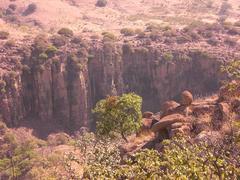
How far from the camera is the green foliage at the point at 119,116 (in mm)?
34312

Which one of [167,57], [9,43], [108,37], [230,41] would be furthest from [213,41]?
[9,43]

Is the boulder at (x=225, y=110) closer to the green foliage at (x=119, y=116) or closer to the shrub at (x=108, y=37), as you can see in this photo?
the green foliage at (x=119, y=116)

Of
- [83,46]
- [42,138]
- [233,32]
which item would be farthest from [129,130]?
[233,32]

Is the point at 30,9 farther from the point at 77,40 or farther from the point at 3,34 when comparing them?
the point at 77,40

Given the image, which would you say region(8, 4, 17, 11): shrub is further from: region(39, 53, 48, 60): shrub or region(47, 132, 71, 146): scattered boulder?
region(47, 132, 71, 146): scattered boulder

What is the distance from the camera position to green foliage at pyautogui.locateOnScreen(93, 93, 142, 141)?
34312 mm

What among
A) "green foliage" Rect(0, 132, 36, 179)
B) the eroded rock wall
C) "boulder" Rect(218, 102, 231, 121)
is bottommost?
"green foliage" Rect(0, 132, 36, 179)

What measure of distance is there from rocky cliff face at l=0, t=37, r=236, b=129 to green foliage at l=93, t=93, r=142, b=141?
1164 inches

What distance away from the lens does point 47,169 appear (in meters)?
43.7

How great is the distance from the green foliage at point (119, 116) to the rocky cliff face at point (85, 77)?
97.0 feet

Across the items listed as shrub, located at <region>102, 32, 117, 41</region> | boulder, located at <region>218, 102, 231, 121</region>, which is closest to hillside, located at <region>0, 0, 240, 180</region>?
shrub, located at <region>102, 32, 117, 41</region>

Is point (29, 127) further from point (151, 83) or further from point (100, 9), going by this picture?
point (100, 9)

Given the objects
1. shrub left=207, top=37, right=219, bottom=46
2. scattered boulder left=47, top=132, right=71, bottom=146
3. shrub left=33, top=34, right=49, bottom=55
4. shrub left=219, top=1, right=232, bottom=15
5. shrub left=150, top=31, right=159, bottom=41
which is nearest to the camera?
→ scattered boulder left=47, top=132, right=71, bottom=146

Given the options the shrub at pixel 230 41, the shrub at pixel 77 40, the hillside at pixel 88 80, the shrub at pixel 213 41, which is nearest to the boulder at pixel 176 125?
the hillside at pixel 88 80
